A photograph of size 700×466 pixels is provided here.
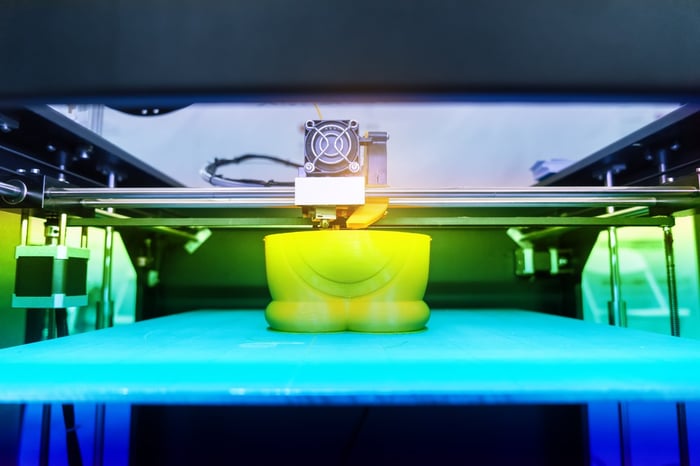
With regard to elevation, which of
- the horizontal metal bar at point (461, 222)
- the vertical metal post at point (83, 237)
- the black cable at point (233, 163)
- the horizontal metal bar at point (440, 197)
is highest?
the black cable at point (233, 163)

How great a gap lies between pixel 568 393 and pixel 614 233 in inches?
33.0

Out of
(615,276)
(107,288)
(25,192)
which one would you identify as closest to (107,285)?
(107,288)

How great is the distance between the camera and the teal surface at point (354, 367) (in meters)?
0.42

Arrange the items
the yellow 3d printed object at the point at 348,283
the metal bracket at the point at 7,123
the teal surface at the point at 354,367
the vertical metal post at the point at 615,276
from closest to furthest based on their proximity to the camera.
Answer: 1. the teal surface at the point at 354,367
2. the metal bracket at the point at 7,123
3. the yellow 3d printed object at the point at 348,283
4. the vertical metal post at the point at 615,276

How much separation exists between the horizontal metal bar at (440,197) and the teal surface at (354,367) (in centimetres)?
25

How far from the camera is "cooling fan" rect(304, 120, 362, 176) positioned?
2.23 feet

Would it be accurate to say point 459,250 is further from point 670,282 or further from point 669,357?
point 669,357

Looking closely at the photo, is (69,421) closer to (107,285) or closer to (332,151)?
(107,285)

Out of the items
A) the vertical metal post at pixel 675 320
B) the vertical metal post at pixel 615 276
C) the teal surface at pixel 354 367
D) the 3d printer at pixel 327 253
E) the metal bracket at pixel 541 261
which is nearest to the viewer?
the 3d printer at pixel 327 253

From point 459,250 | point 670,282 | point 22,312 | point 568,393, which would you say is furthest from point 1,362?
point 670,282

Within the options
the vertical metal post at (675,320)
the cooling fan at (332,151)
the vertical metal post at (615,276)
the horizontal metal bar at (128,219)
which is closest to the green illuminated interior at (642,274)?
the vertical metal post at (615,276)

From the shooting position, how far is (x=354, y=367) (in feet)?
1.68

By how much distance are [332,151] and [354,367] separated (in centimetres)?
34

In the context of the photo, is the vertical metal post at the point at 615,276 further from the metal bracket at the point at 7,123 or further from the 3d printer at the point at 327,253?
the metal bracket at the point at 7,123
